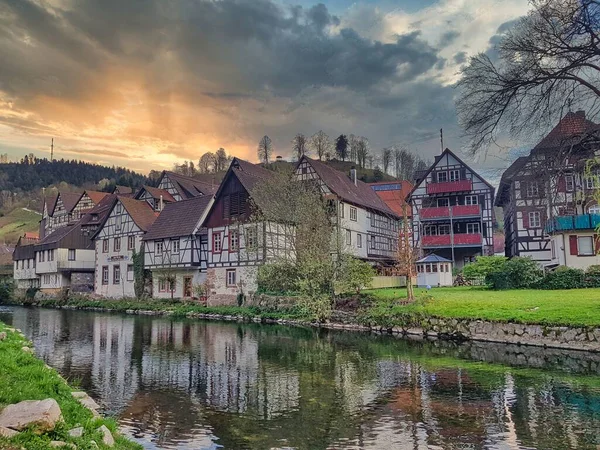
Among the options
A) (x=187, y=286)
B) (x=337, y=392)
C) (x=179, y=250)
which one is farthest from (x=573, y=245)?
(x=179, y=250)

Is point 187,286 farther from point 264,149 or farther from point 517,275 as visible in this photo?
point 264,149

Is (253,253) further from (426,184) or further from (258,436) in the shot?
(258,436)

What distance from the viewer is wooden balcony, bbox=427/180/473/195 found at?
4353 centimetres

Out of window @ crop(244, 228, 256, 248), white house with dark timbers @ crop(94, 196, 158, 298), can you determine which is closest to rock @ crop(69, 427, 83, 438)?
window @ crop(244, 228, 256, 248)

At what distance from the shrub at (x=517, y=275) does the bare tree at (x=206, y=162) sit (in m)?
90.3

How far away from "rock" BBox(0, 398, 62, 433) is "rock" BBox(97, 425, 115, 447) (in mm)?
857

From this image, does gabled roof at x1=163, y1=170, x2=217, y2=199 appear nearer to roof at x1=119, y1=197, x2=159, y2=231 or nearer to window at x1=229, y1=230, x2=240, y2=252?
roof at x1=119, y1=197, x2=159, y2=231

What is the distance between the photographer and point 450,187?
43938mm

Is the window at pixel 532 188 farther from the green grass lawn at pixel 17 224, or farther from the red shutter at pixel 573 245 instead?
the green grass lawn at pixel 17 224

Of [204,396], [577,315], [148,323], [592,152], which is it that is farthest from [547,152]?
[148,323]

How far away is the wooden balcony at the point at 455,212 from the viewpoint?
143ft

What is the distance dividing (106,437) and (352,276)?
849 inches

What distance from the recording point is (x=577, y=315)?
1750 cm

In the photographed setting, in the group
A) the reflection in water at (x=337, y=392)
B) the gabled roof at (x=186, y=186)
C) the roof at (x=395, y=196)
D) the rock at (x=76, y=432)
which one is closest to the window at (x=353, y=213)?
the roof at (x=395, y=196)
